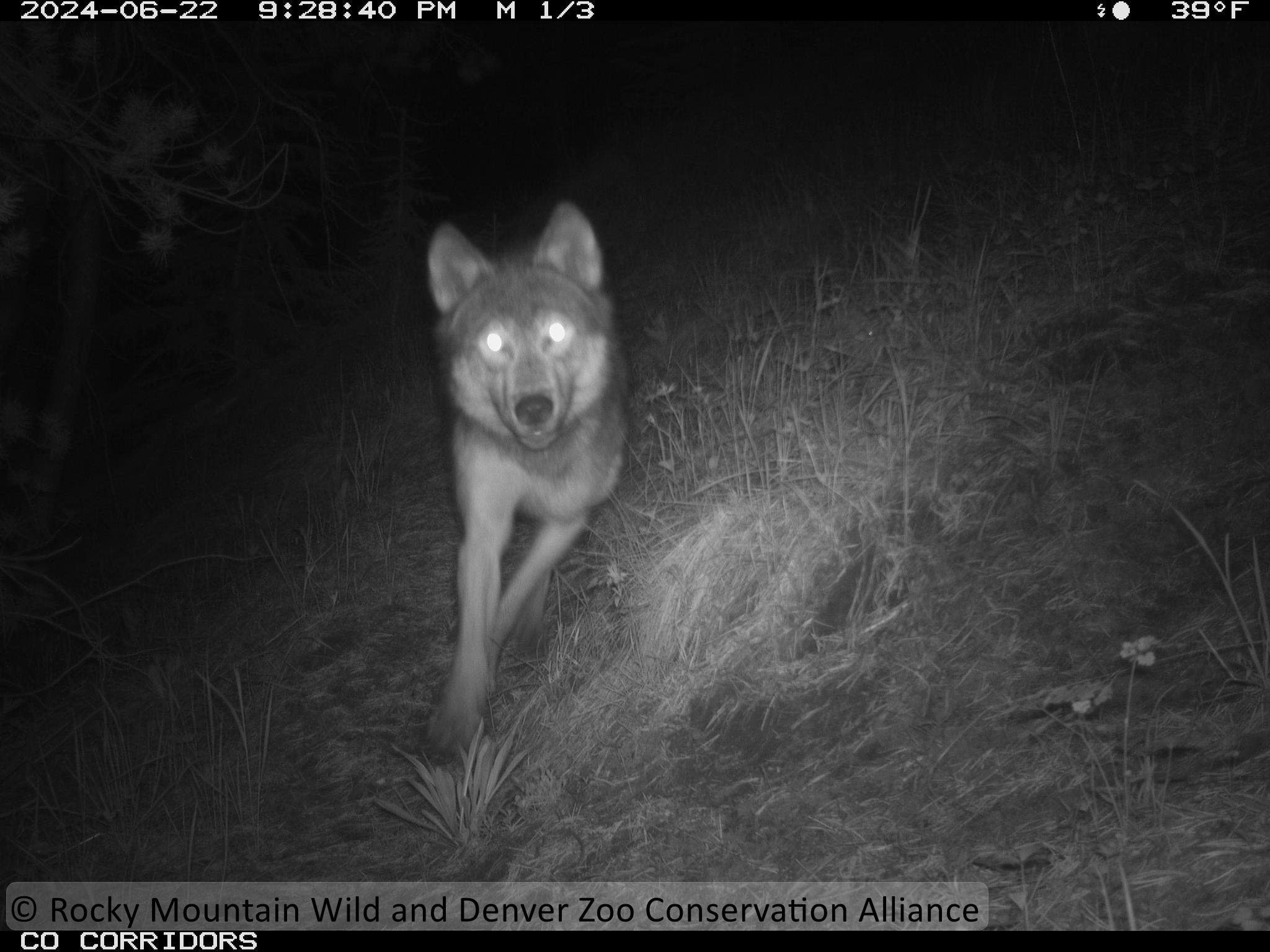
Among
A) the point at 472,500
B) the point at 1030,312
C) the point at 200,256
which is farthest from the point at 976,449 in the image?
the point at 200,256

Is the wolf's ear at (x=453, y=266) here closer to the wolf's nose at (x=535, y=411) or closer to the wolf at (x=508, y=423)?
the wolf at (x=508, y=423)

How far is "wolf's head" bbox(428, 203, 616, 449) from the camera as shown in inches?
176

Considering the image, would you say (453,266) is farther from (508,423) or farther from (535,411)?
(535,411)

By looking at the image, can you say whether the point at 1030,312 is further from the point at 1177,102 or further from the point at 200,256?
the point at 200,256

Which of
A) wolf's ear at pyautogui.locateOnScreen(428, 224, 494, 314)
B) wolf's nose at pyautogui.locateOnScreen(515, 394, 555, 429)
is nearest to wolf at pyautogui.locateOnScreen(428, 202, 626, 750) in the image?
wolf's ear at pyautogui.locateOnScreen(428, 224, 494, 314)

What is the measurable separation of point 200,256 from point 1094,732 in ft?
60.8

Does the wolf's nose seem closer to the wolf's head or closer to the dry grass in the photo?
the wolf's head

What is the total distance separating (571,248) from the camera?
16.6ft

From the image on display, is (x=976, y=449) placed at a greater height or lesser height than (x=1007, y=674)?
greater

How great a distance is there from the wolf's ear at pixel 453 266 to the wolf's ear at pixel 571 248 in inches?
13.1

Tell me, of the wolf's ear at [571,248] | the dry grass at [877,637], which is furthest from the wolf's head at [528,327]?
the dry grass at [877,637]

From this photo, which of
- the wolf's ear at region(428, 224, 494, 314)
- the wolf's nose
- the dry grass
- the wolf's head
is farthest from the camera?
the wolf's ear at region(428, 224, 494, 314)

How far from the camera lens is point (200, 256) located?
1766cm

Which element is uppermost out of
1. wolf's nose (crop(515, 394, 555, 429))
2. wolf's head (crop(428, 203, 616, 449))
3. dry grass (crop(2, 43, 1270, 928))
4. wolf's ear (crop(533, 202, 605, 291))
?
wolf's ear (crop(533, 202, 605, 291))
